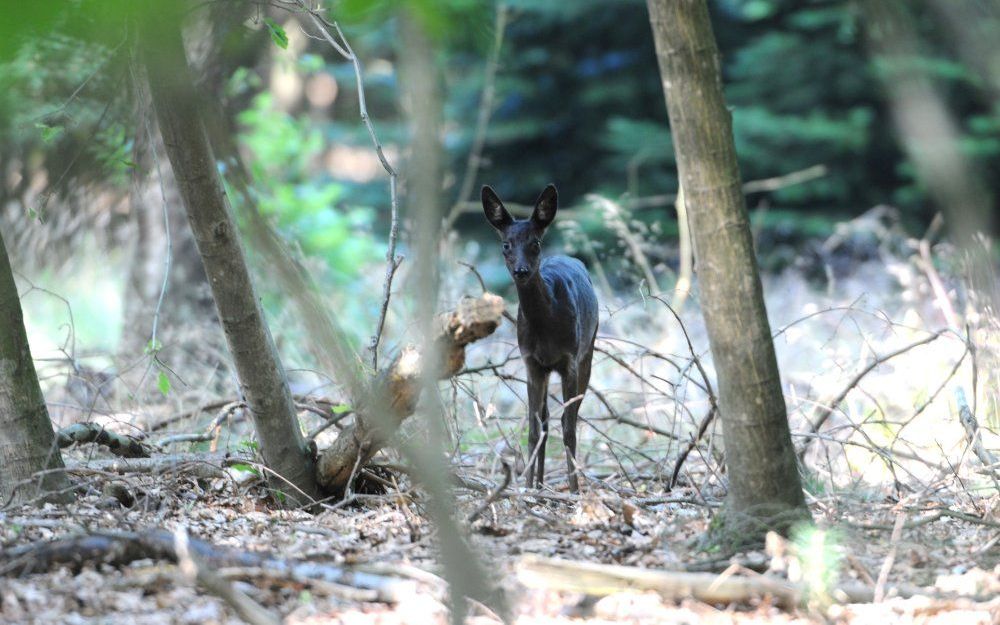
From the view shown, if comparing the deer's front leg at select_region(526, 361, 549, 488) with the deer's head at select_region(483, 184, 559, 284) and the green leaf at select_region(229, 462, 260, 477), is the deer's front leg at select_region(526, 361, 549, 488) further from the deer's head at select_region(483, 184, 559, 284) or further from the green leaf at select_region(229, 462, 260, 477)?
the green leaf at select_region(229, 462, 260, 477)

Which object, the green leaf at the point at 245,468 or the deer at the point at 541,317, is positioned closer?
the green leaf at the point at 245,468

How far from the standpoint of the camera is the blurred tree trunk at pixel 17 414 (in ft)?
14.8

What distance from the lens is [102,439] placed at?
5.31 metres

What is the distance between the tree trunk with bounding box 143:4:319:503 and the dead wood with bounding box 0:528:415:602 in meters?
1.16

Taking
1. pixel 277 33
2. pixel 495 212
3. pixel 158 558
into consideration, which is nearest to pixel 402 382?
pixel 158 558

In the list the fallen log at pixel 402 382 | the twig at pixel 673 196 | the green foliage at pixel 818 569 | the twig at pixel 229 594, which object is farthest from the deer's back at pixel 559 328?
the twig at pixel 229 594

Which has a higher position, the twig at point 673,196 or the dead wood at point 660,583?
the twig at point 673,196

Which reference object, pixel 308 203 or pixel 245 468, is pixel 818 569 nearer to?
pixel 245 468

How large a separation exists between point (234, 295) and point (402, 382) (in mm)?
937

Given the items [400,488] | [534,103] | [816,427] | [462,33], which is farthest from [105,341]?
[462,33]

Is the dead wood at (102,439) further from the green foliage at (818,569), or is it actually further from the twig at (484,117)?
the green foliage at (818,569)

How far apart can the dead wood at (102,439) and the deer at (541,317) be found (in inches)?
82.5

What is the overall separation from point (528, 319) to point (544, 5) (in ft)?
34.8

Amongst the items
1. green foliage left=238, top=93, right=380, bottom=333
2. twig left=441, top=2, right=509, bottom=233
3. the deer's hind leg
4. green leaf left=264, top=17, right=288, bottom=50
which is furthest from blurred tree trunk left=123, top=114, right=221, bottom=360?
green leaf left=264, top=17, right=288, bottom=50
